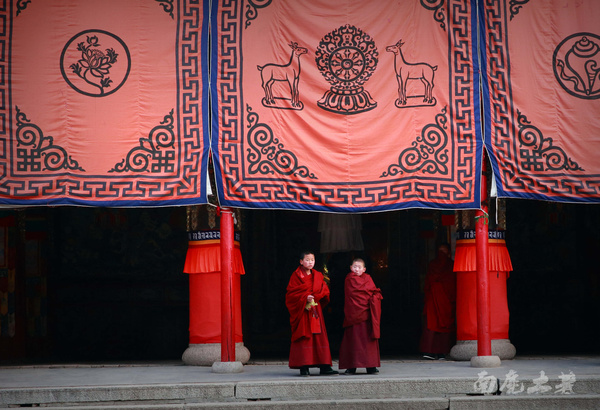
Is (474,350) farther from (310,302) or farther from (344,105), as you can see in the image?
(344,105)

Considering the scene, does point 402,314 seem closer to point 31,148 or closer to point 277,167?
point 277,167

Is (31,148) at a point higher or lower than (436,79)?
lower

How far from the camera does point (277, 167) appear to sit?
32.2 feet

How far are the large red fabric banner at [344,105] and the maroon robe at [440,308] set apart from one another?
2.09m

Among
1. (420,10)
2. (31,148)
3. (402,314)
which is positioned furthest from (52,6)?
(402,314)

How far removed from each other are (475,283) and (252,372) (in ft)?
10.8

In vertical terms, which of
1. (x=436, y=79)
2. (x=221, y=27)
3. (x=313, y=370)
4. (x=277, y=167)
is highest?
(x=221, y=27)

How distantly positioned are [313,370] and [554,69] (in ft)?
15.8

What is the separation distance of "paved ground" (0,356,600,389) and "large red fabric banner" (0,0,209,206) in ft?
6.79

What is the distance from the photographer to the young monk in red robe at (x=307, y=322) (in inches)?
373

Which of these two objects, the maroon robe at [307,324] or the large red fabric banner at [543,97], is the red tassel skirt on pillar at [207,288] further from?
the large red fabric banner at [543,97]

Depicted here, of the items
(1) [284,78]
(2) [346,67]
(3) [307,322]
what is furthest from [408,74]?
(3) [307,322]

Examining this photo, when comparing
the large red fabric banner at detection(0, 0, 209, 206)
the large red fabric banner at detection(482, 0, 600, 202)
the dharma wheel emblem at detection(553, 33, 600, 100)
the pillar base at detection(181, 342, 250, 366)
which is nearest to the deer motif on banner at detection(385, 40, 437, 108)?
the large red fabric banner at detection(482, 0, 600, 202)

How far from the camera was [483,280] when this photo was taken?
393 inches
